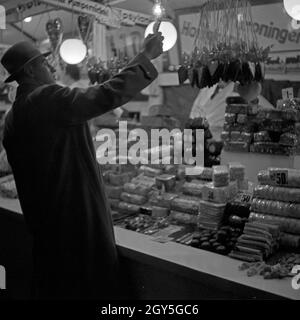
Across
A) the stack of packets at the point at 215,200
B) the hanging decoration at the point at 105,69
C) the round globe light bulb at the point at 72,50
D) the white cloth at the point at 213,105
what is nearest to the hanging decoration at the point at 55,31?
the round globe light bulb at the point at 72,50

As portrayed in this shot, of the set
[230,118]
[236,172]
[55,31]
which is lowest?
[236,172]

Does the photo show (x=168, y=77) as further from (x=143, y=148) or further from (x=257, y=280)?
(x=257, y=280)

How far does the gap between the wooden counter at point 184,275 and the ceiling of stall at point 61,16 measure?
247 cm

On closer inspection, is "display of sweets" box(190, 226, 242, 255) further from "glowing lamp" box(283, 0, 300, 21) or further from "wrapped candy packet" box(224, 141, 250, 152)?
"glowing lamp" box(283, 0, 300, 21)

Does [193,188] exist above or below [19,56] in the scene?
below

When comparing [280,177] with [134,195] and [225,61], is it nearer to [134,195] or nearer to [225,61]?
[225,61]

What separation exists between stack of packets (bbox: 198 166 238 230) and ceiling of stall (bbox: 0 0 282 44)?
2.01m

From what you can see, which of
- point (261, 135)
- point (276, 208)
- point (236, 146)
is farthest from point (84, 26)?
point (276, 208)

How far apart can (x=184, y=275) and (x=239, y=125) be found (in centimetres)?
183

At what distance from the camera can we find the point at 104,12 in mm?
5254

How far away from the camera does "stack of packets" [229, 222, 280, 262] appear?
1.96 meters

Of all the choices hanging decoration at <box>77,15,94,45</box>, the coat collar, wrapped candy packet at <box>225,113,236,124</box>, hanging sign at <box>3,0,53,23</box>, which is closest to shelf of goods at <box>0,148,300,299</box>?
wrapped candy packet at <box>225,113,236,124</box>

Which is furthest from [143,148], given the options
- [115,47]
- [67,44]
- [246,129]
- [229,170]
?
[115,47]

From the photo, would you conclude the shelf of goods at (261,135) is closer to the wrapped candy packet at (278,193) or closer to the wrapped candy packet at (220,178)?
the wrapped candy packet at (220,178)
